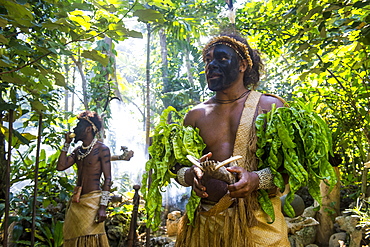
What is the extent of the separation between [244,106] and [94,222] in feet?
7.59

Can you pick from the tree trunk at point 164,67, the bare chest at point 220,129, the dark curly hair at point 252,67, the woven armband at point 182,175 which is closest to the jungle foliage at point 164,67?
the tree trunk at point 164,67

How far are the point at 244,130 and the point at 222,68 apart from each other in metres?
0.38

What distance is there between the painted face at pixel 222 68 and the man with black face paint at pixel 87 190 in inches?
80.7

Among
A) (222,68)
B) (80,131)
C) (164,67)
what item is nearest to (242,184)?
(222,68)

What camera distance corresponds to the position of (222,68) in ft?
5.77

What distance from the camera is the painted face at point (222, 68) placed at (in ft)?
5.76

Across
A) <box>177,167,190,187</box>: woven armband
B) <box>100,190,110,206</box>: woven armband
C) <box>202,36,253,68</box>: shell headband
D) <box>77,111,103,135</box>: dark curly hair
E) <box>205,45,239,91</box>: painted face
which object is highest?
<box>202,36,253,68</box>: shell headband

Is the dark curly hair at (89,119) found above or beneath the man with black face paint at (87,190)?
above

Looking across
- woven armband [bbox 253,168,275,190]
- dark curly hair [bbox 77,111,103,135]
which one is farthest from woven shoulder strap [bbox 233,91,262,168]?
dark curly hair [bbox 77,111,103,135]

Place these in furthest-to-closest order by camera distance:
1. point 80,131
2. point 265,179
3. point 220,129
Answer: point 80,131 → point 220,129 → point 265,179

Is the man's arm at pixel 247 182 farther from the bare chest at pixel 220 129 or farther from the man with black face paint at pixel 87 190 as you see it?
the man with black face paint at pixel 87 190

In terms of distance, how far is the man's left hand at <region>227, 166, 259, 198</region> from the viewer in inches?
51.8

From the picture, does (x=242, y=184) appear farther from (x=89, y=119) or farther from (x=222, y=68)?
(x=89, y=119)

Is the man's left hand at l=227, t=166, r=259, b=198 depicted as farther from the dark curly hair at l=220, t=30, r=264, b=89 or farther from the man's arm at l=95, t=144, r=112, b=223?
the man's arm at l=95, t=144, r=112, b=223
